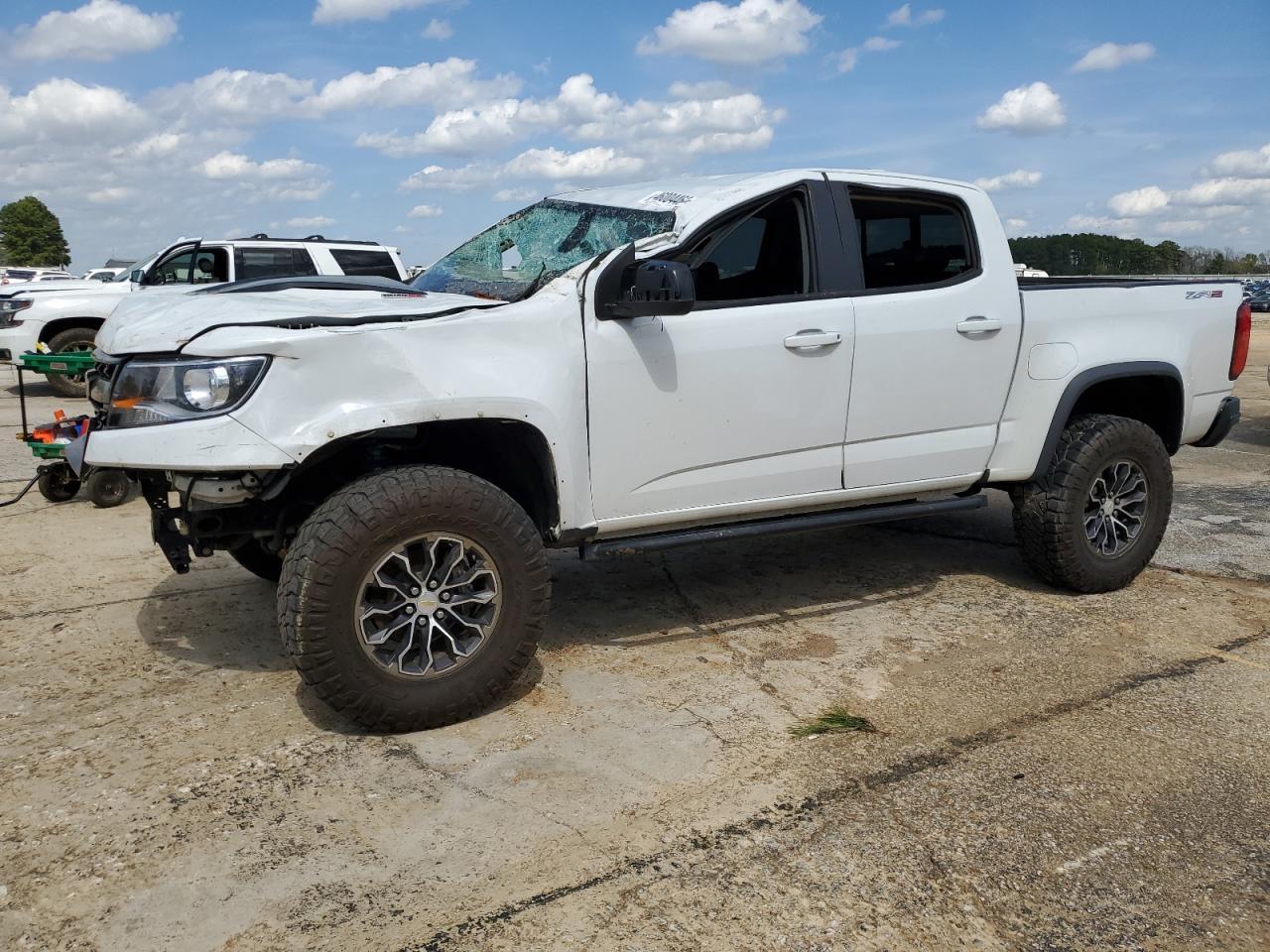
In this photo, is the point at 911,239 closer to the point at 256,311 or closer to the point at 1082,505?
the point at 1082,505

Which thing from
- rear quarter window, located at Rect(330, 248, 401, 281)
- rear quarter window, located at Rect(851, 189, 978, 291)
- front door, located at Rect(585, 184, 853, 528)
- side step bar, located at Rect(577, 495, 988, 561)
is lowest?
side step bar, located at Rect(577, 495, 988, 561)

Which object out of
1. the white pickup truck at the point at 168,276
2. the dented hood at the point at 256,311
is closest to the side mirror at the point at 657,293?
the dented hood at the point at 256,311

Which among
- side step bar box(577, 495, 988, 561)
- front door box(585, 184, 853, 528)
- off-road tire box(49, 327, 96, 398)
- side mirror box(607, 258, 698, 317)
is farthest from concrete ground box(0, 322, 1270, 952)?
off-road tire box(49, 327, 96, 398)

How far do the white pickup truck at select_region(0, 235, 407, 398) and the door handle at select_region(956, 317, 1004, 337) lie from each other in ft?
25.1

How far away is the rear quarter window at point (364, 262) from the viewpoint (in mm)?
11367

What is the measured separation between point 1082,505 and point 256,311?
3.68m

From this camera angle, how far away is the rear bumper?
17.9 feet

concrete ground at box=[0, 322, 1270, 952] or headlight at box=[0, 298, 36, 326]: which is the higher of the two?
headlight at box=[0, 298, 36, 326]

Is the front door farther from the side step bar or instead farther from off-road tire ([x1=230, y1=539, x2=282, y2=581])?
off-road tire ([x1=230, y1=539, x2=282, y2=581])

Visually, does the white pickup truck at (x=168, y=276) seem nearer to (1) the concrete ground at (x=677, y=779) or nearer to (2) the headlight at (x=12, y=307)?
(2) the headlight at (x=12, y=307)

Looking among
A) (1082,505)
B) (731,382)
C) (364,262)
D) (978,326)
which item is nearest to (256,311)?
(731,382)

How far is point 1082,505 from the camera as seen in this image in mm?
5012

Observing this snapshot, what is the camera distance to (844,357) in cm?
433

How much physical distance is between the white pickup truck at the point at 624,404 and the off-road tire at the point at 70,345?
29.3ft
